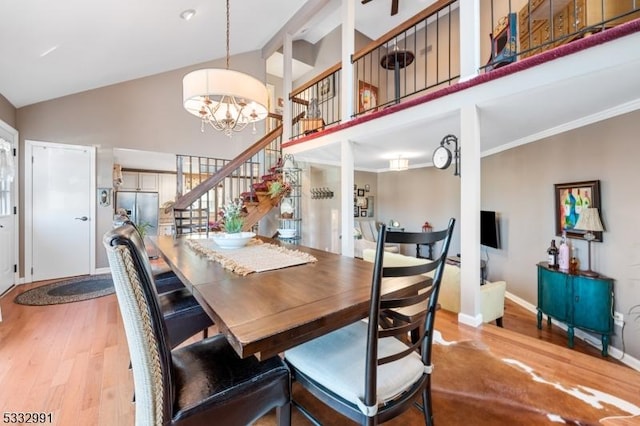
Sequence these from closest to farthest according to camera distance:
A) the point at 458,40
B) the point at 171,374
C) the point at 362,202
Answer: the point at 171,374 < the point at 458,40 < the point at 362,202

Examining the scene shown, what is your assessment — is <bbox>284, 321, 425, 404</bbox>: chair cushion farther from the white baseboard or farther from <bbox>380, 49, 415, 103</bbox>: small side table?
<bbox>380, 49, 415, 103</bbox>: small side table

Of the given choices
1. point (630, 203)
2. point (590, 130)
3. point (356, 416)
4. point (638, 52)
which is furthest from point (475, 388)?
point (590, 130)

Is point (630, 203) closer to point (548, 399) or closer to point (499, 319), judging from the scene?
point (499, 319)

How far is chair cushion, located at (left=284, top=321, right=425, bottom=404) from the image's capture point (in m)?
0.98

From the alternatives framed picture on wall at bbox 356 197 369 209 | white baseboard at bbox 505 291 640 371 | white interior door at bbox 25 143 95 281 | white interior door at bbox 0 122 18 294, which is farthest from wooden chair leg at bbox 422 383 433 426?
framed picture on wall at bbox 356 197 369 209

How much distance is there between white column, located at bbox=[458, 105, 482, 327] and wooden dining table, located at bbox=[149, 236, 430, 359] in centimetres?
118

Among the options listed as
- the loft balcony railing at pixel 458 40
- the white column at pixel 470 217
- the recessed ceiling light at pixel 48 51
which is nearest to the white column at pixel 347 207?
the loft balcony railing at pixel 458 40

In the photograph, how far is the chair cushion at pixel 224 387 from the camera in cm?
89

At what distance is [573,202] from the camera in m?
3.09

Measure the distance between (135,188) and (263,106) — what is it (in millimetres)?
6161

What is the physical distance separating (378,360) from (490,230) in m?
4.27

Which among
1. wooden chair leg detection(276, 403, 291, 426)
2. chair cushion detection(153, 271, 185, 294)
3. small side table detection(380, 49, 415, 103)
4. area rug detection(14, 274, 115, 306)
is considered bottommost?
area rug detection(14, 274, 115, 306)

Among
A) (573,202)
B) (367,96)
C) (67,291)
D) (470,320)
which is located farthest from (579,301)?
(67,291)

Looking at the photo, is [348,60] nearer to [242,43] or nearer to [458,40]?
[242,43]
